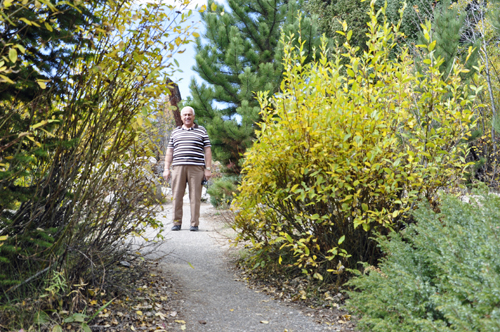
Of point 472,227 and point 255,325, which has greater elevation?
point 472,227

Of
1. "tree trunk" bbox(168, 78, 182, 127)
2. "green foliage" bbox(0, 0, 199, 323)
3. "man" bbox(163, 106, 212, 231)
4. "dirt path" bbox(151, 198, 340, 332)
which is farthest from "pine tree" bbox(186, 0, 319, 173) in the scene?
"green foliage" bbox(0, 0, 199, 323)

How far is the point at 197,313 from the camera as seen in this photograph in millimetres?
3150

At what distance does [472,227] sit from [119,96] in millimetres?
2592

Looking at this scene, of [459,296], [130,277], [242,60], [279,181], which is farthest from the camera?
[242,60]

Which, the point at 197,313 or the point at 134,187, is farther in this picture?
the point at 134,187

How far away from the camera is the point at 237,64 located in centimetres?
970

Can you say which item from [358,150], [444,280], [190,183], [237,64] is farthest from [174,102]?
[444,280]

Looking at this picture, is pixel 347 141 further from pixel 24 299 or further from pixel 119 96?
pixel 24 299

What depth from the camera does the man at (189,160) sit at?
6133 millimetres

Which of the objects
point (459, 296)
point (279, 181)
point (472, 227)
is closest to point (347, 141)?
point (279, 181)

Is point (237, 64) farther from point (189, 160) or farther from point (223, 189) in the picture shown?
point (189, 160)

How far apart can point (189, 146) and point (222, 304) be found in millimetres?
3258

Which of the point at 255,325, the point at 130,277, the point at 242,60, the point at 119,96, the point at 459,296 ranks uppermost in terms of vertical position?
the point at 242,60

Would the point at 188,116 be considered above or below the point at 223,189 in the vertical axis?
above
